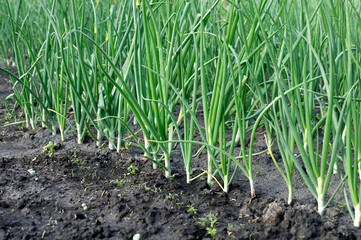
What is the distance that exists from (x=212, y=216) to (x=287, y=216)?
264 millimetres

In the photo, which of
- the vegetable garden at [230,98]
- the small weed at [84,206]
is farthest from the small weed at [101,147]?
the small weed at [84,206]

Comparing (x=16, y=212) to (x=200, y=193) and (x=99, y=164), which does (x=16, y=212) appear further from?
(x=200, y=193)

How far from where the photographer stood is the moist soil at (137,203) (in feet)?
4.67

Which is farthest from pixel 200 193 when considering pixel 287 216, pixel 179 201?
pixel 287 216

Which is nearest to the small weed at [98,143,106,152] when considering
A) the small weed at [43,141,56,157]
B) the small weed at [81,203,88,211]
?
the small weed at [43,141,56,157]

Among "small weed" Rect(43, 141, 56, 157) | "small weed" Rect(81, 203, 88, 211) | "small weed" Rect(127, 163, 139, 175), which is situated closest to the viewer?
"small weed" Rect(81, 203, 88, 211)

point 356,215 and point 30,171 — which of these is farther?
point 30,171

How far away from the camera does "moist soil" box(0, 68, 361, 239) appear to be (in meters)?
1.42

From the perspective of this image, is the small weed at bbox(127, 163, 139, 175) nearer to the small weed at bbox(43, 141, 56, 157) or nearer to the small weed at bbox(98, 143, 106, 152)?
the small weed at bbox(98, 143, 106, 152)

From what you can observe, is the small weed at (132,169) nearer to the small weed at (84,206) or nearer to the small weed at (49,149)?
the small weed at (84,206)

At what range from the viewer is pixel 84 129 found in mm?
2121

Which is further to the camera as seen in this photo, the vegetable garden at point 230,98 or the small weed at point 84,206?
the small weed at point 84,206

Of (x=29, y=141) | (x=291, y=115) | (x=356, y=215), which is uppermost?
(x=291, y=115)

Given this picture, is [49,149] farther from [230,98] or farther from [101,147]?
[230,98]
